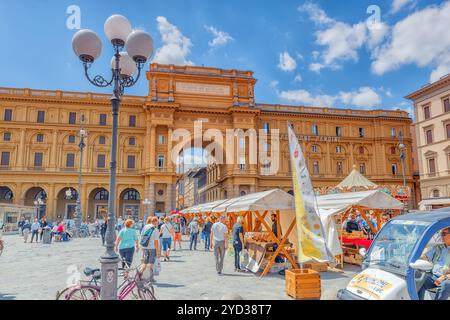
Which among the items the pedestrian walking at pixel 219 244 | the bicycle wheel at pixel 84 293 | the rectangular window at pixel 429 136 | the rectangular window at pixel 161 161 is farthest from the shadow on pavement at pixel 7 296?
the rectangular window at pixel 429 136

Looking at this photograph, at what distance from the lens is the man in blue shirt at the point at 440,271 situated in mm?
4125

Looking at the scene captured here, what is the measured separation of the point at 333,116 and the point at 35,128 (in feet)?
135

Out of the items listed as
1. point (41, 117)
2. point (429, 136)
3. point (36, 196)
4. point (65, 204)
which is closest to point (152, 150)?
point (65, 204)

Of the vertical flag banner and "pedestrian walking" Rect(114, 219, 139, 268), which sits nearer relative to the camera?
the vertical flag banner

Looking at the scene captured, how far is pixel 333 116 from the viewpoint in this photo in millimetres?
49438

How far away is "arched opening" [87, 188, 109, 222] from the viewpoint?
42.6 metres

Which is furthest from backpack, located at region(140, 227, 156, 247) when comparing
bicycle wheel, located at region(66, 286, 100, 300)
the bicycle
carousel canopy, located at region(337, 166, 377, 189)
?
carousel canopy, located at region(337, 166, 377, 189)

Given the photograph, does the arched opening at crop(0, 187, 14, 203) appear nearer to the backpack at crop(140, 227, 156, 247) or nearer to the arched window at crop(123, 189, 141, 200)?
the arched window at crop(123, 189, 141, 200)

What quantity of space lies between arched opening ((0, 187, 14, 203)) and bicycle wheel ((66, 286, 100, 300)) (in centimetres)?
4352

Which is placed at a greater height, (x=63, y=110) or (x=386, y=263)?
(x=63, y=110)

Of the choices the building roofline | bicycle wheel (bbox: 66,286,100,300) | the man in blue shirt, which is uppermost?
the building roofline
